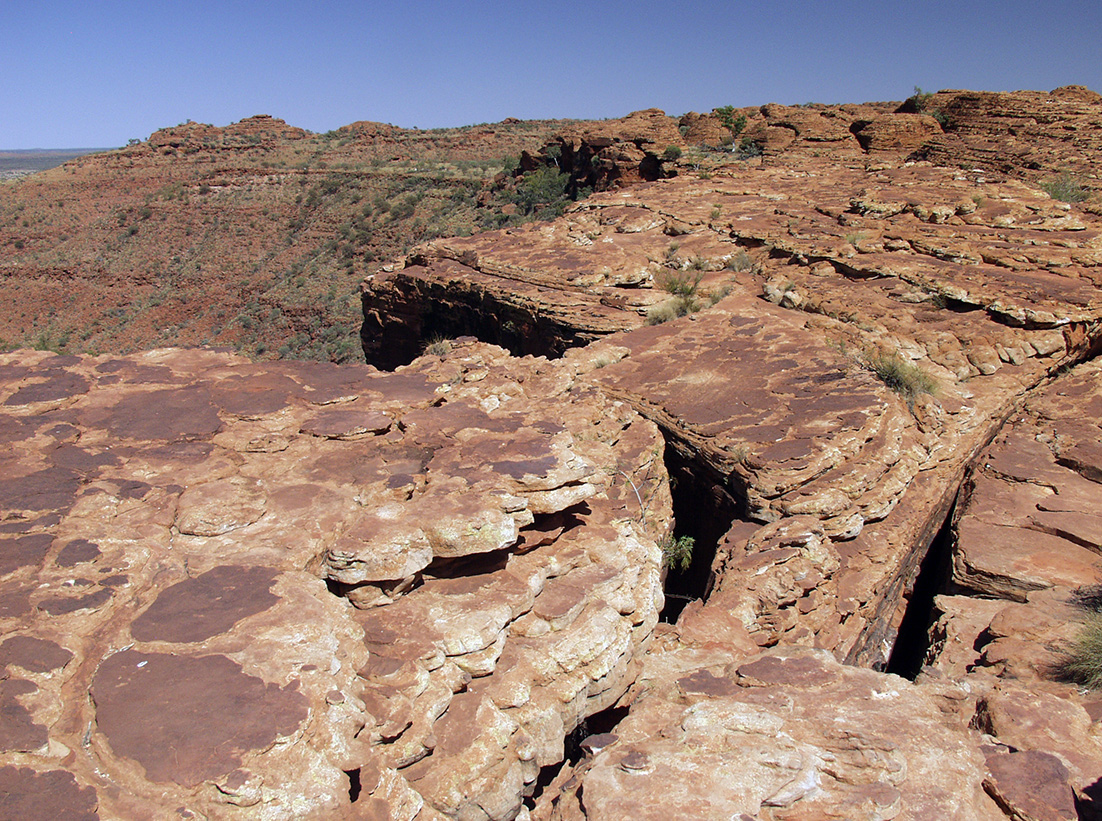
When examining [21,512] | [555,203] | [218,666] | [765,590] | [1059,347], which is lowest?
[765,590]

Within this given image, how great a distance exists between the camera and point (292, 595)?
129 inches

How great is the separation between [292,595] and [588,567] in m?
1.69

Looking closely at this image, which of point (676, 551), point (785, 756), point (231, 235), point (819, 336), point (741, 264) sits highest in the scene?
point (231, 235)

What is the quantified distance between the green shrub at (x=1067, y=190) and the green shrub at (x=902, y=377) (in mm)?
9931

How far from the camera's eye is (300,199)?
38.5m

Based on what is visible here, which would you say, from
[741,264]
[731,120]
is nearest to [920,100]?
[731,120]

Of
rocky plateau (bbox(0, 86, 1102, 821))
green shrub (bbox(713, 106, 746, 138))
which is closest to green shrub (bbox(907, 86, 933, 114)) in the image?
green shrub (bbox(713, 106, 746, 138))

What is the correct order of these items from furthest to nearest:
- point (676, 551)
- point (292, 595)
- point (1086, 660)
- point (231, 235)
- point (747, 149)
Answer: point (231, 235), point (747, 149), point (676, 551), point (1086, 660), point (292, 595)

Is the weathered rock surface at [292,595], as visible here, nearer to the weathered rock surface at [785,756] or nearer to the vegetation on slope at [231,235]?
the weathered rock surface at [785,756]

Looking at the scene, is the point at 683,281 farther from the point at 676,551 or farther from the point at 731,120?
the point at 731,120

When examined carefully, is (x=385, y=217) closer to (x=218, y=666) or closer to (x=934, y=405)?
(x=934, y=405)

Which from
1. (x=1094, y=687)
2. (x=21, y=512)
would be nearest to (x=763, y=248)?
(x=1094, y=687)

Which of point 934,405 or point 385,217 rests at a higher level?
point 385,217

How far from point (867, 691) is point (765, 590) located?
1.39 m
